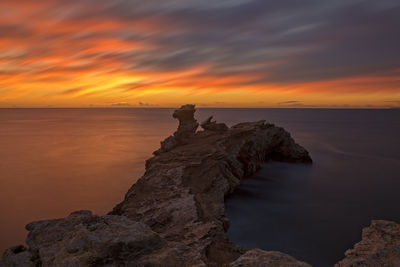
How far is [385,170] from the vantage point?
34781 mm

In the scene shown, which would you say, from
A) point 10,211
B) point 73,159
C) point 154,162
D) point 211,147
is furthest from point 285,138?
point 73,159

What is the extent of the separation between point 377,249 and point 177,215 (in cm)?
866

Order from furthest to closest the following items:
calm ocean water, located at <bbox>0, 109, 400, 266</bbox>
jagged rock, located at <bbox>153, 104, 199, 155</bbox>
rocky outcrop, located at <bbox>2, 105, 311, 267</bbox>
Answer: jagged rock, located at <bbox>153, 104, 199, 155</bbox> < calm ocean water, located at <bbox>0, 109, 400, 266</bbox> < rocky outcrop, located at <bbox>2, 105, 311, 267</bbox>

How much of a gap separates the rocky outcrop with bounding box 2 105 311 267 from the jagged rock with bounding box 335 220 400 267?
4.13m

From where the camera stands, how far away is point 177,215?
14414mm

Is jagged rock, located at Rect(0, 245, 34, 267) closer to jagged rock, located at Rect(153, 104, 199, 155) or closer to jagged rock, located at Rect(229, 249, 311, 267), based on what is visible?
jagged rock, located at Rect(229, 249, 311, 267)

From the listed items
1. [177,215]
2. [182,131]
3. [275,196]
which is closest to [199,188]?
[177,215]

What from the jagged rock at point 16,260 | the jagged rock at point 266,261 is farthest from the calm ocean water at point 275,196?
the jagged rock at point 266,261

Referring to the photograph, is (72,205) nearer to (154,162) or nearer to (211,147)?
(154,162)

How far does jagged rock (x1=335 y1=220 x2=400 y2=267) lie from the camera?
28.3ft

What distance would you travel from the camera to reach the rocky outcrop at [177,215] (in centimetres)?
668

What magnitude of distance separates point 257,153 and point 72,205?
19474mm

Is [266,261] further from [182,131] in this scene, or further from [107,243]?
[182,131]

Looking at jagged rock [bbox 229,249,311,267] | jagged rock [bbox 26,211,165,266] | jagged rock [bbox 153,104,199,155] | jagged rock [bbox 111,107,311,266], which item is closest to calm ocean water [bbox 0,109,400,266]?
jagged rock [bbox 111,107,311,266]
